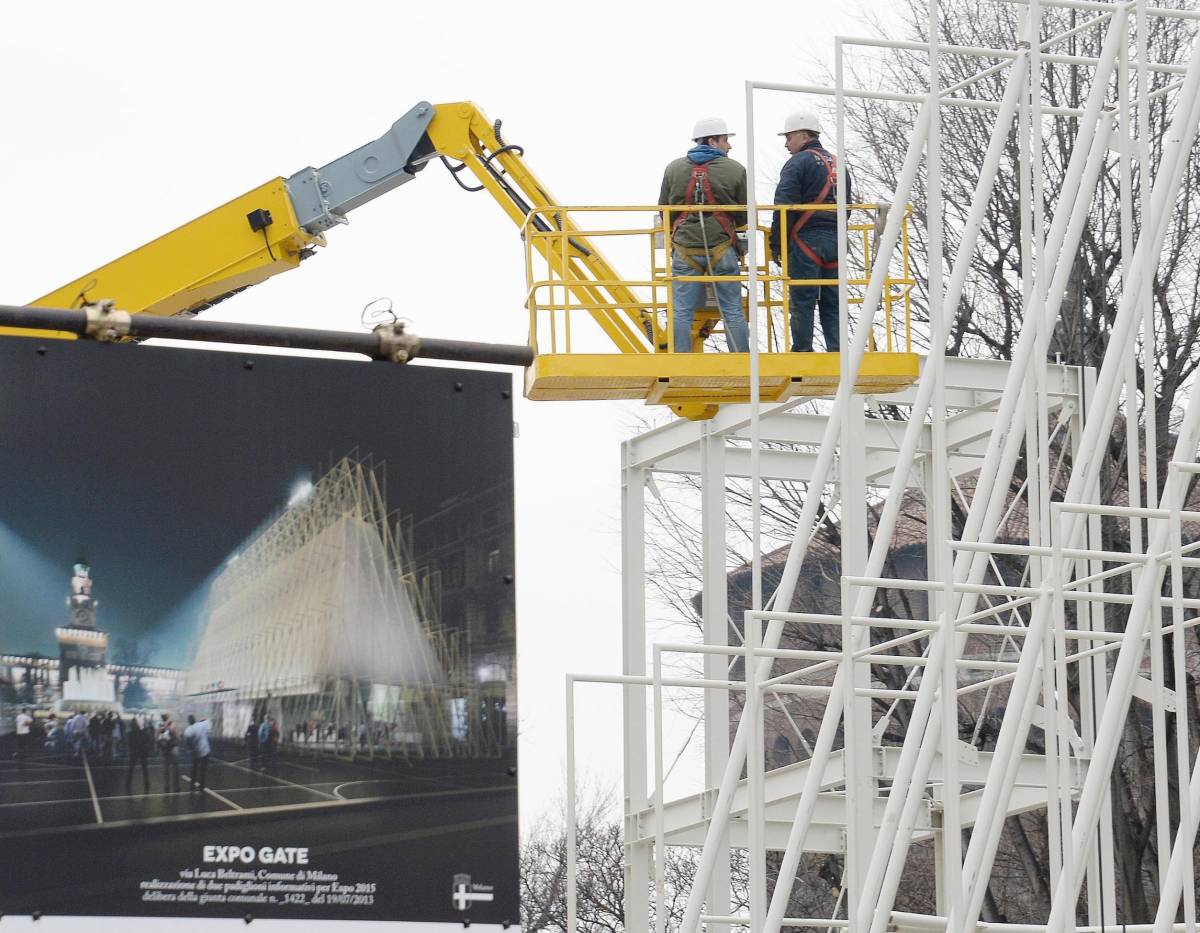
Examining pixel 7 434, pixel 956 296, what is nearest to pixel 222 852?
pixel 7 434

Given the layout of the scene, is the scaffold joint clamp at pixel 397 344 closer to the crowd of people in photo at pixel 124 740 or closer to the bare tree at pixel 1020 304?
the crowd of people in photo at pixel 124 740

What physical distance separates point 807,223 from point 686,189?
102 cm

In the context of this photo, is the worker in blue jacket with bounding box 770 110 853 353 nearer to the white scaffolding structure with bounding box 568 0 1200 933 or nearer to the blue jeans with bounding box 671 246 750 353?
the blue jeans with bounding box 671 246 750 353

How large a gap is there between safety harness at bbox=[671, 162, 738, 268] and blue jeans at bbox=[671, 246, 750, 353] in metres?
0.04

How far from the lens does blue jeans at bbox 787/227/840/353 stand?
14727 mm

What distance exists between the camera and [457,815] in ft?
12.0

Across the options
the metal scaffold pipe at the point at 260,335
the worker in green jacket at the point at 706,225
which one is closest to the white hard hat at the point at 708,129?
the worker in green jacket at the point at 706,225

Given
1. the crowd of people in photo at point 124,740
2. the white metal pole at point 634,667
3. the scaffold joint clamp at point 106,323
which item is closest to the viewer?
the crowd of people in photo at point 124,740

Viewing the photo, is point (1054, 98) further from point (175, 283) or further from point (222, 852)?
point (222, 852)

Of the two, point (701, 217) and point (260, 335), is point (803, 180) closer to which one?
point (701, 217)

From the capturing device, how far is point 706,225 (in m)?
14.4

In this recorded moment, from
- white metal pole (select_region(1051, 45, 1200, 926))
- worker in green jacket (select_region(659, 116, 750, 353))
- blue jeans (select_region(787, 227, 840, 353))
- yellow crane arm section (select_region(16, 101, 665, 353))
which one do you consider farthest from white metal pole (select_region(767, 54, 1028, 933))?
yellow crane arm section (select_region(16, 101, 665, 353))

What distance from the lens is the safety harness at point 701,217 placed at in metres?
14.3

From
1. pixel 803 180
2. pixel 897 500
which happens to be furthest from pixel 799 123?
pixel 897 500
